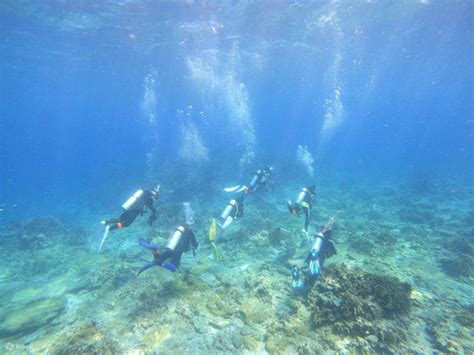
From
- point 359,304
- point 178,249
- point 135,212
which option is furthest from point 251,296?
point 135,212

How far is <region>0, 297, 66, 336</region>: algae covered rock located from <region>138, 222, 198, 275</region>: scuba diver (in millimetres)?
2822

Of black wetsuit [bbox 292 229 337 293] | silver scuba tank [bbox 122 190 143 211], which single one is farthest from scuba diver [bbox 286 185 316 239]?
silver scuba tank [bbox 122 190 143 211]

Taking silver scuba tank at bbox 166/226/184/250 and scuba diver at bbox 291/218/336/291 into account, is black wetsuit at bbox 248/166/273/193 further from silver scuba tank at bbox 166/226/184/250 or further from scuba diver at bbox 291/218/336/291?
silver scuba tank at bbox 166/226/184/250

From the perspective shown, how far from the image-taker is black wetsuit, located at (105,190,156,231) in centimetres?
849

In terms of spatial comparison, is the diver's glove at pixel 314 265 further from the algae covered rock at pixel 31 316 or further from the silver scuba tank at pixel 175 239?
the algae covered rock at pixel 31 316

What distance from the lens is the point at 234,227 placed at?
14477 millimetres

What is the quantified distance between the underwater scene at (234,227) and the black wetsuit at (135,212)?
0.05 metres

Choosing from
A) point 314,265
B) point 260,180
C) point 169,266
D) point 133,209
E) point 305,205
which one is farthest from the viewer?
point 260,180

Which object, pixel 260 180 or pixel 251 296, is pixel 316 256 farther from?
pixel 260 180

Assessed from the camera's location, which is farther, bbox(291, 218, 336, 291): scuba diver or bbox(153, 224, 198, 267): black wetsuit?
bbox(291, 218, 336, 291): scuba diver

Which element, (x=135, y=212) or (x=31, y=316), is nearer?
(x=31, y=316)

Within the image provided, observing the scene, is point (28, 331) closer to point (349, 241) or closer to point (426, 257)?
point (349, 241)

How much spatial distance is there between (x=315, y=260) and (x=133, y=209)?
576 cm

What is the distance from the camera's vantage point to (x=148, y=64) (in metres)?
35.9
